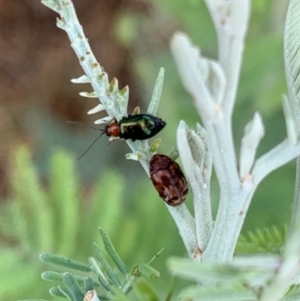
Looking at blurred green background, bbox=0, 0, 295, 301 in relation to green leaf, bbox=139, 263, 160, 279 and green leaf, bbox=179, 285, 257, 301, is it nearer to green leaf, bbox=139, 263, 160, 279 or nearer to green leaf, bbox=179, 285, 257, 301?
A: green leaf, bbox=139, 263, 160, 279

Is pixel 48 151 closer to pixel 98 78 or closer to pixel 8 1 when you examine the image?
pixel 8 1

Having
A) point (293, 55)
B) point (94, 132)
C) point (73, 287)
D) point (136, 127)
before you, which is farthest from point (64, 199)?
point (94, 132)

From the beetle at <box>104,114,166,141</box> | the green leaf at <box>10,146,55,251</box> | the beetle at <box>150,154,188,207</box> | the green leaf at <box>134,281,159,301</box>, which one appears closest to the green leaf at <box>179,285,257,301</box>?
the green leaf at <box>134,281,159,301</box>

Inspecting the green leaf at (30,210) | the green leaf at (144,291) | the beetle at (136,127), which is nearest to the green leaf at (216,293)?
the green leaf at (144,291)

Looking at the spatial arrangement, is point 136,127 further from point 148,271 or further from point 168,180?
point 148,271

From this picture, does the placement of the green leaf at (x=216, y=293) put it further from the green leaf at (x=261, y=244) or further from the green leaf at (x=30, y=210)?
the green leaf at (x=30, y=210)
